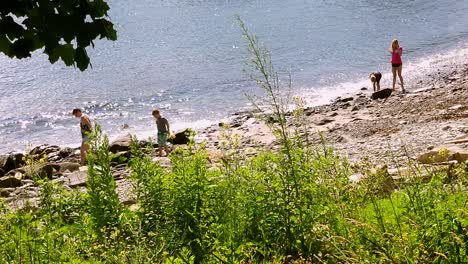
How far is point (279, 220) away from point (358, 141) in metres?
11.5

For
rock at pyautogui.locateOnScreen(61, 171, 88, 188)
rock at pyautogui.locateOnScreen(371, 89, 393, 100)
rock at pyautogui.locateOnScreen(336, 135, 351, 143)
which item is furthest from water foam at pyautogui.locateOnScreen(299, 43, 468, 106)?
rock at pyautogui.locateOnScreen(61, 171, 88, 188)

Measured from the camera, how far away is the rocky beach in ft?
47.2

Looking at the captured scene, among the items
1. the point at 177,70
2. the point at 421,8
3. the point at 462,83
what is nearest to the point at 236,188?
the point at 462,83

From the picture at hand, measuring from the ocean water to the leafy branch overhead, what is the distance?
17713 mm

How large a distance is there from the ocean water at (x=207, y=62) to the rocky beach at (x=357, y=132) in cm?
195

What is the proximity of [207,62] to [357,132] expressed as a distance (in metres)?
13.6

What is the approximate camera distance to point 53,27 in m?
4.64

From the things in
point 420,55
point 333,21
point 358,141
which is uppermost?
point 333,21

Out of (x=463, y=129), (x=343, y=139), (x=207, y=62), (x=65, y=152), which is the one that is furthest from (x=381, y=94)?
(x=65, y=152)

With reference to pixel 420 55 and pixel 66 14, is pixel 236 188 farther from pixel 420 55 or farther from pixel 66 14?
pixel 420 55

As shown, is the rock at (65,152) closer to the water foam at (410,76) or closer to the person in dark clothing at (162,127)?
the person in dark clothing at (162,127)

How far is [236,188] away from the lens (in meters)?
5.85

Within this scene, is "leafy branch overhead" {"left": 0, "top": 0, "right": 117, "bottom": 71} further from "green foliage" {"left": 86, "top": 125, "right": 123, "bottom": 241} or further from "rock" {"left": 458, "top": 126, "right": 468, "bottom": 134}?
"rock" {"left": 458, "top": 126, "right": 468, "bottom": 134}

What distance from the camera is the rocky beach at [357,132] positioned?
14391mm
